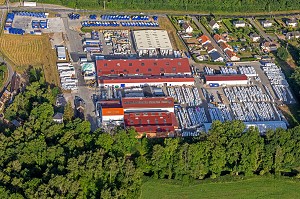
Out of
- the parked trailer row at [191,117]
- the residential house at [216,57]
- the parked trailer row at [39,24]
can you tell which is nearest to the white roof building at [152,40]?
the residential house at [216,57]

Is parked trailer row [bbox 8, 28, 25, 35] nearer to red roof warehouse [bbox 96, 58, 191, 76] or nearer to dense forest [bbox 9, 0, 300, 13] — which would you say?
dense forest [bbox 9, 0, 300, 13]

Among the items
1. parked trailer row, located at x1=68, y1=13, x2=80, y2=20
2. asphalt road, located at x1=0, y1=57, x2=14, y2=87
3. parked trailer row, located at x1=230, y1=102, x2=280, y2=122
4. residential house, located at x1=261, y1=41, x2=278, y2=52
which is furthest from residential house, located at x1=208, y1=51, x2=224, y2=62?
asphalt road, located at x1=0, y1=57, x2=14, y2=87

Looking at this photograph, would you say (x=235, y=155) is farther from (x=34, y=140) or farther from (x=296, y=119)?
(x=34, y=140)

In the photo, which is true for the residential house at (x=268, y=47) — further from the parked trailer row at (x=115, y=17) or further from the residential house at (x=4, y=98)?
the residential house at (x=4, y=98)

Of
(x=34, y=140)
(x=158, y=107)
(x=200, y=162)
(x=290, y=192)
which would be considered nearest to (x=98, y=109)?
(x=158, y=107)

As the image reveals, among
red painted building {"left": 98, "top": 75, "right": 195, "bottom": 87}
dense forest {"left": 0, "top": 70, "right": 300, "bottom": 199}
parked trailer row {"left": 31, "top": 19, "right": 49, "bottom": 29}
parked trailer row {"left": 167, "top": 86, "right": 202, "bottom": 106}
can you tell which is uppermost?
parked trailer row {"left": 31, "top": 19, "right": 49, "bottom": 29}

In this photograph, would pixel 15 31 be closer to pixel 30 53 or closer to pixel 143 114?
pixel 30 53
